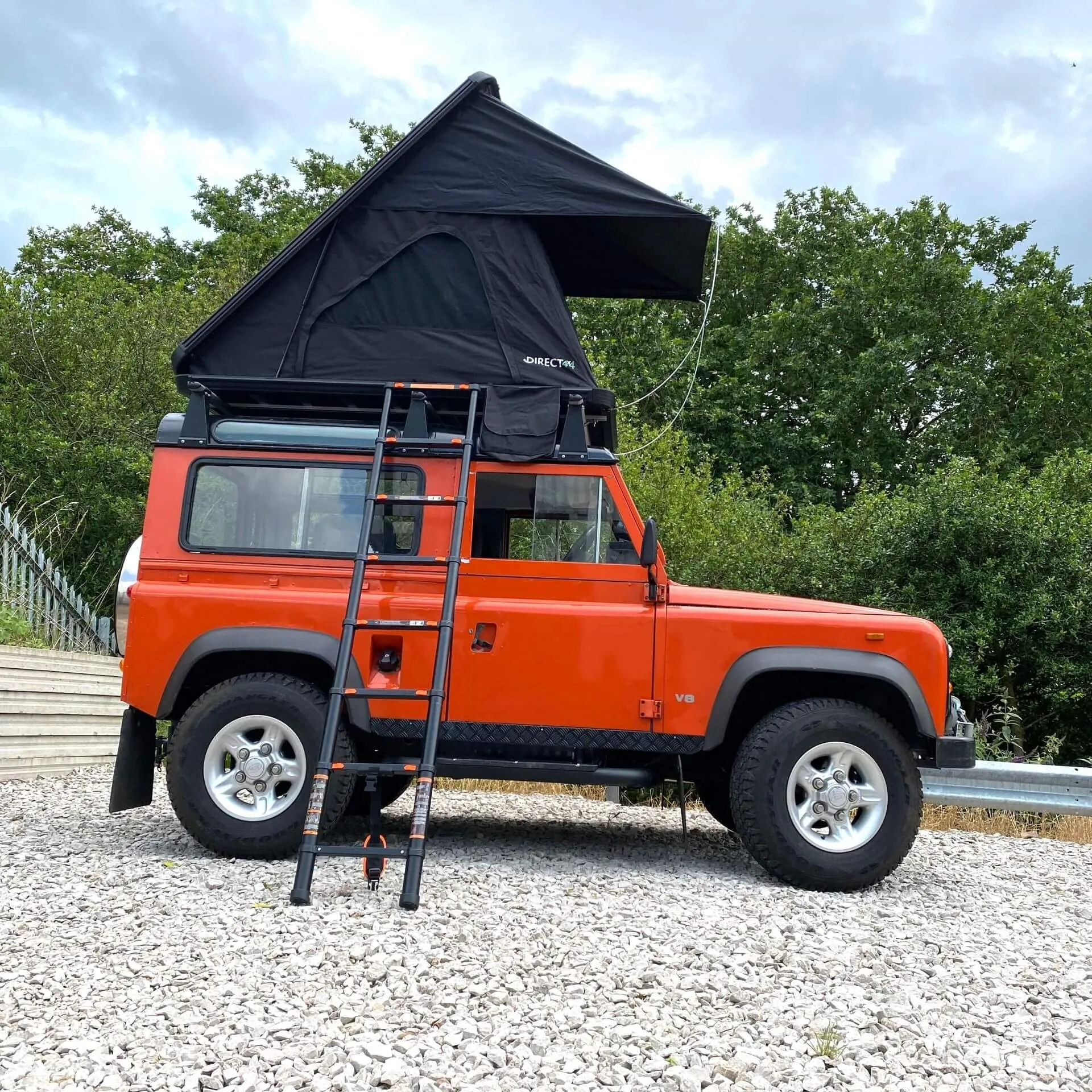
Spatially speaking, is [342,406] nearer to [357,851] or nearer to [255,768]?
[255,768]

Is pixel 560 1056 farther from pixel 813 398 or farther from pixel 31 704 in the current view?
pixel 813 398

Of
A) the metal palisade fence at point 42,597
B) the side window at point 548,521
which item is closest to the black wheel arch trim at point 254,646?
the side window at point 548,521

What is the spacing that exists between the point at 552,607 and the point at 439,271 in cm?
208

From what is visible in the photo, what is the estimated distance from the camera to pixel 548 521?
590 centimetres

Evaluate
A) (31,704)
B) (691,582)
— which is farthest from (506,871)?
(691,582)

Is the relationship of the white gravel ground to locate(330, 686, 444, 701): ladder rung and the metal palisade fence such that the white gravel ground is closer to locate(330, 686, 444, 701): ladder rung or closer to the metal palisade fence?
locate(330, 686, 444, 701): ladder rung

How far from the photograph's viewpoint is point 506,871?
5.47 m

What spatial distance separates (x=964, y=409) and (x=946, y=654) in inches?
728

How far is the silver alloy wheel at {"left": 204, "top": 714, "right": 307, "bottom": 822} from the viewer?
5.57 metres

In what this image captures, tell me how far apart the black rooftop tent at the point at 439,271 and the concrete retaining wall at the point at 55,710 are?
3871mm

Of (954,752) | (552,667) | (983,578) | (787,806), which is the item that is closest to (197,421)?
(552,667)

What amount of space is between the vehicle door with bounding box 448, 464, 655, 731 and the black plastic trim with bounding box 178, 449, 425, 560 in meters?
0.32

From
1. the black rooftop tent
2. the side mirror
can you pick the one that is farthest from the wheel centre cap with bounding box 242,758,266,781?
the side mirror

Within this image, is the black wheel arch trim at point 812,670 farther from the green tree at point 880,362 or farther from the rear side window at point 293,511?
the green tree at point 880,362
